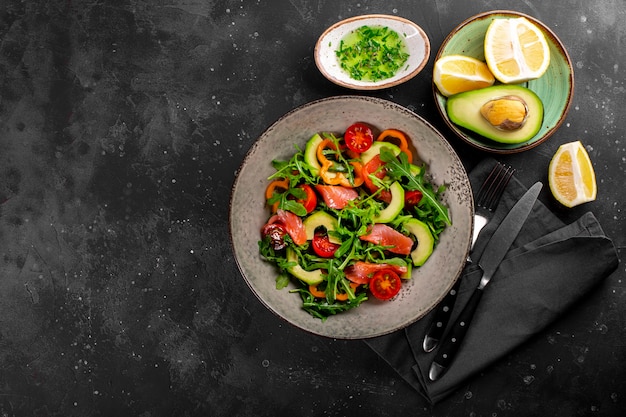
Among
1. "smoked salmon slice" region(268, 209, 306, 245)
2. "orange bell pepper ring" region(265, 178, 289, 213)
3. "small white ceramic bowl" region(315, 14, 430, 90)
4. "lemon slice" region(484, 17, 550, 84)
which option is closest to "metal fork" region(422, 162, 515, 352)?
"lemon slice" region(484, 17, 550, 84)

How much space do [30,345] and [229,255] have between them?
0.96 meters

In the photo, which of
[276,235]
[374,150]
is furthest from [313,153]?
[276,235]

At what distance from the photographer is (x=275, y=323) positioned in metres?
2.32

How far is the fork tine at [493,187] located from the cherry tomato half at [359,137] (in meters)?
0.50

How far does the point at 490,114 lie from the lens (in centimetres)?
202

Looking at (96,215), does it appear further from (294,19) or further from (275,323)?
(294,19)

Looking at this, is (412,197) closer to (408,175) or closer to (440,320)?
(408,175)

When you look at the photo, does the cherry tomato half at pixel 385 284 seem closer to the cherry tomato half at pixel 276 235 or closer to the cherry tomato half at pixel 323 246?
the cherry tomato half at pixel 323 246

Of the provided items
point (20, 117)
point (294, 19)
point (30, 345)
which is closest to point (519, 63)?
point (294, 19)

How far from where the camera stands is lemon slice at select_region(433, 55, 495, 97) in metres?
2.10

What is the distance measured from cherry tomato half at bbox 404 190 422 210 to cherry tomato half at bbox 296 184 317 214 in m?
0.33

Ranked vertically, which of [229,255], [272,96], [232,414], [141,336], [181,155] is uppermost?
[272,96]

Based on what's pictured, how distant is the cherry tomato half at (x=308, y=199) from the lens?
1.96 m

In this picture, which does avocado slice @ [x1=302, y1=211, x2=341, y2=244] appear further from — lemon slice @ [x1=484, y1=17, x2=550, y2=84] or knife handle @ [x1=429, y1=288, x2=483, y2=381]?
lemon slice @ [x1=484, y1=17, x2=550, y2=84]
